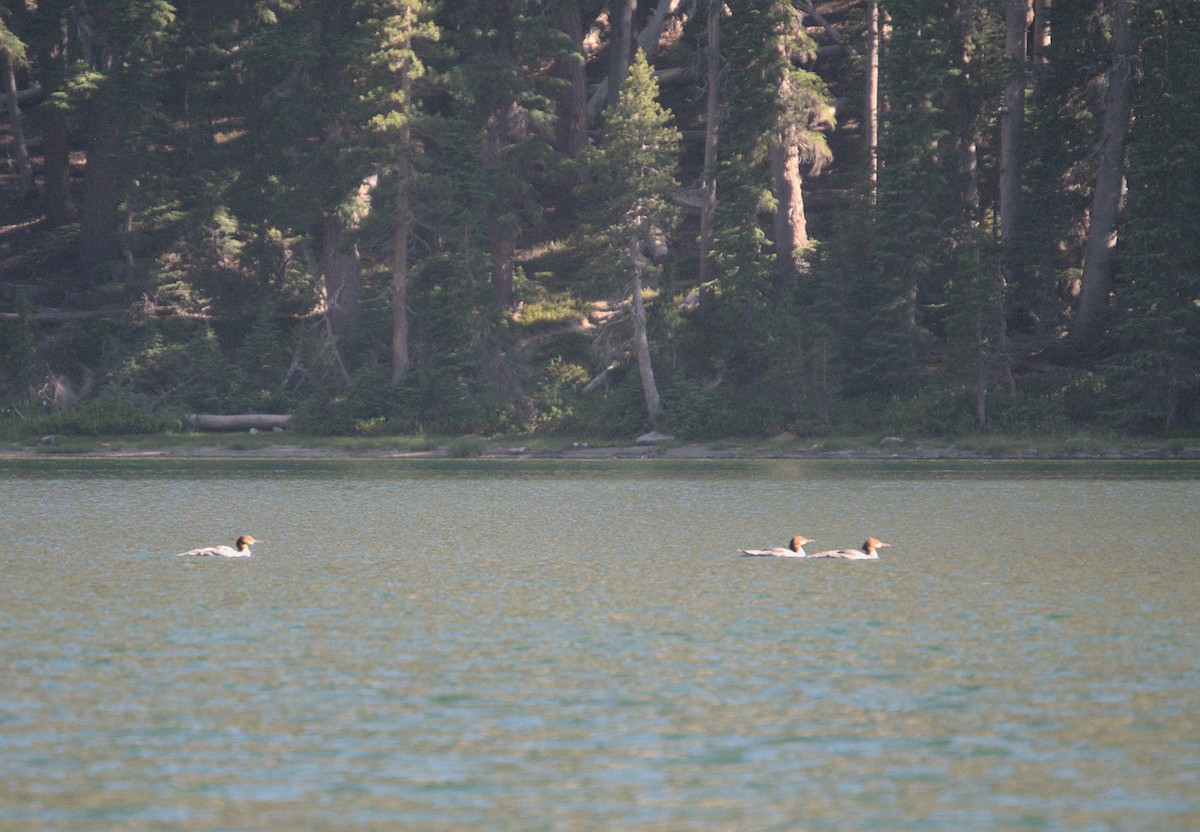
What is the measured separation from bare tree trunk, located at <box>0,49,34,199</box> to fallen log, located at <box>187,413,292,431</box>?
57.7 ft

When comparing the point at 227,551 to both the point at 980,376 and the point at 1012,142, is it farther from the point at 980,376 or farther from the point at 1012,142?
the point at 1012,142

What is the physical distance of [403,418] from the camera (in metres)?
58.8

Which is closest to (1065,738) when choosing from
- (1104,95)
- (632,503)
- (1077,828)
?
(1077,828)

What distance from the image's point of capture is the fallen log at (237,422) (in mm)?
59831

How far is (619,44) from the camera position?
6869cm

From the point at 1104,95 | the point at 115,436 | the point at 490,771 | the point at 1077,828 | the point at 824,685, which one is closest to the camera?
the point at 1077,828

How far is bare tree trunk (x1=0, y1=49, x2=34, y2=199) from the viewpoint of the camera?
66.2 metres

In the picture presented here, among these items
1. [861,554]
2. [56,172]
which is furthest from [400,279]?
[861,554]

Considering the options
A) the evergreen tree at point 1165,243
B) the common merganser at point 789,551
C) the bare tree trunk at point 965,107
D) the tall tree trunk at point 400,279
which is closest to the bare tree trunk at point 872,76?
the bare tree trunk at point 965,107

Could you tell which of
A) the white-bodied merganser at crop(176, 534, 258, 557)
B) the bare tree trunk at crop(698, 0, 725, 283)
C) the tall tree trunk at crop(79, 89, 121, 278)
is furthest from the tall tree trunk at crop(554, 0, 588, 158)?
the white-bodied merganser at crop(176, 534, 258, 557)

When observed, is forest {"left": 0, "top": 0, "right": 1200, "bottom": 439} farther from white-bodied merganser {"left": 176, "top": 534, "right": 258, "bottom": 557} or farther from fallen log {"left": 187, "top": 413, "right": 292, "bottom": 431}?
white-bodied merganser {"left": 176, "top": 534, "right": 258, "bottom": 557}

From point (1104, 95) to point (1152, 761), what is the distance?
157 ft

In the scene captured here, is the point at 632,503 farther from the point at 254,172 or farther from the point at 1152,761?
the point at 254,172

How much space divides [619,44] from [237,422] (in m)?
24.9
